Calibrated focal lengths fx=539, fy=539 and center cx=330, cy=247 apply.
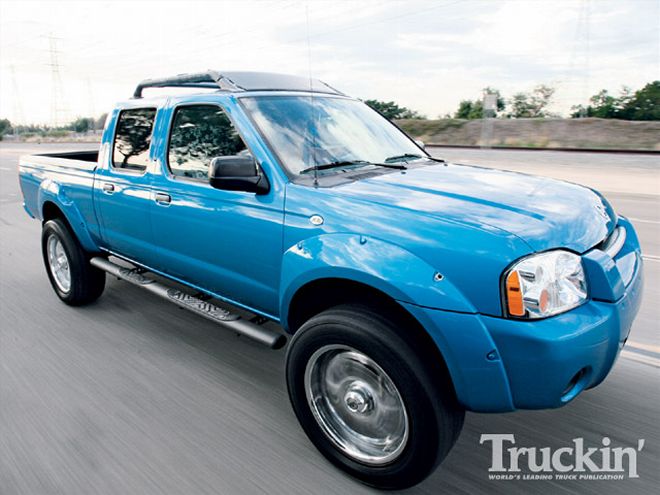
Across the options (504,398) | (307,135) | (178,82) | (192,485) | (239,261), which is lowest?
(192,485)

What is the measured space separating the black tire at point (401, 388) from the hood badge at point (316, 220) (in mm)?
422

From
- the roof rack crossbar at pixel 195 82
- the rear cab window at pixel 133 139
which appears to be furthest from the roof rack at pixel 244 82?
the rear cab window at pixel 133 139

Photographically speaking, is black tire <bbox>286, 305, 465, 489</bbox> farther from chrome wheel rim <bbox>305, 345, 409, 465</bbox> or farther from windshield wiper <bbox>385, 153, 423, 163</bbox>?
windshield wiper <bbox>385, 153, 423, 163</bbox>

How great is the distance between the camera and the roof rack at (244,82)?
11.5ft

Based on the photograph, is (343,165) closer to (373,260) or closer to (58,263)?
(373,260)

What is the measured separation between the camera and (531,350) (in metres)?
2.04

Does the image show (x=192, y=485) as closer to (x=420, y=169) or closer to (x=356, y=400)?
(x=356, y=400)

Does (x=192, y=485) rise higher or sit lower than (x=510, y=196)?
lower

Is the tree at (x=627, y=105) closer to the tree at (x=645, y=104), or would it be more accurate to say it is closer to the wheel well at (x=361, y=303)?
the tree at (x=645, y=104)

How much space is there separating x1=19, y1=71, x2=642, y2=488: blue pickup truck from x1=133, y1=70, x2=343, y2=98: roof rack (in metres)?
0.02

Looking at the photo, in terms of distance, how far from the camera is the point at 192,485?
8.18 ft

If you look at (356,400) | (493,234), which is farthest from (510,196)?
(356,400)

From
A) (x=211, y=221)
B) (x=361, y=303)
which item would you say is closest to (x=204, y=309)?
(x=211, y=221)

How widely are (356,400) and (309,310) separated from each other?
1.73 feet
